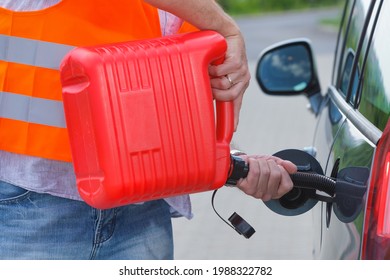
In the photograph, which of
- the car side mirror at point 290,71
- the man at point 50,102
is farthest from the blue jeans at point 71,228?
the car side mirror at point 290,71

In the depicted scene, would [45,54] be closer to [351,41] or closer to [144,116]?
[144,116]

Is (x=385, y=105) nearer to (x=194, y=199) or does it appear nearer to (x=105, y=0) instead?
(x=105, y=0)

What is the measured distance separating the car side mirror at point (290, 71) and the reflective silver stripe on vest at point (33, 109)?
66.7 inches

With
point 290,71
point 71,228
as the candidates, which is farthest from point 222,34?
point 290,71

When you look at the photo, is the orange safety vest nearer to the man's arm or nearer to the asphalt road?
the man's arm

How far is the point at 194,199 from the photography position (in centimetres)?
775

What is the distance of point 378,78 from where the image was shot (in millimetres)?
2809

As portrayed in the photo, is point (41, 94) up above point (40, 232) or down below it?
above

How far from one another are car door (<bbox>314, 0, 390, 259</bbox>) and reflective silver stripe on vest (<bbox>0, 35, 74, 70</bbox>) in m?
0.80

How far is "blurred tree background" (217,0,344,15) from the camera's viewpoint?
32641 mm

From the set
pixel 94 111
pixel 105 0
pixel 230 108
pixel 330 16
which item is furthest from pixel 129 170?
pixel 330 16

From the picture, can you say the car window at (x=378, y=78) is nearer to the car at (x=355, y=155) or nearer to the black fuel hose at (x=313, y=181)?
the car at (x=355, y=155)

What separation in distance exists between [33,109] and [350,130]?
34.7 inches

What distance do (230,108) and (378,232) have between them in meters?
0.57
